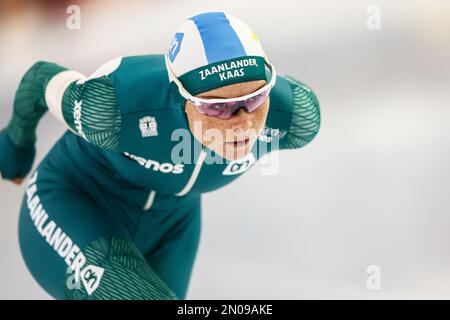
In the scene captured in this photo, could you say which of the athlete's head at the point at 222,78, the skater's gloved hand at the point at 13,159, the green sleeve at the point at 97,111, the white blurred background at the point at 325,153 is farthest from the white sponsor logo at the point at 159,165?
the white blurred background at the point at 325,153

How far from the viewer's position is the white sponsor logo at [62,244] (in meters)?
2.15

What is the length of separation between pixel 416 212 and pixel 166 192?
1133 mm

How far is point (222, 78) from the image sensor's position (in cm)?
191

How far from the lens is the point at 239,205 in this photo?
10.7 ft

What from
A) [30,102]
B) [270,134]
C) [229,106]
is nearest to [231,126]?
[229,106]

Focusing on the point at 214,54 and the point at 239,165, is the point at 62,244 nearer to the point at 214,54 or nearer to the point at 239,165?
the point at 239,165

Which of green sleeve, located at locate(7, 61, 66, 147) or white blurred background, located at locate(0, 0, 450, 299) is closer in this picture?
green sleeve, located at locate(7, 61, 66, 147)

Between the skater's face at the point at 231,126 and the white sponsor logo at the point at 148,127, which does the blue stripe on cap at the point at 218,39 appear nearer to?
the skater's face at the point at 231,126

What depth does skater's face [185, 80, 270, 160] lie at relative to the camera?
193 cm

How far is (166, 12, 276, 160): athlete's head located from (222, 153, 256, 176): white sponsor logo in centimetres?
20

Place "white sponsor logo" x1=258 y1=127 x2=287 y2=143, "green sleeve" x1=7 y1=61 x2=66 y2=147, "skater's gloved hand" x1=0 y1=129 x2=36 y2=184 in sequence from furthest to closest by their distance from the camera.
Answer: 1. "skater's gloved hand" x1=0 y1=129 x2=36 y2=184
2. "green sleeve" x1=7 y1=61 x2=66 y2=147
3. "white sponsor logo" x1=258 y1=127 x2=287 y2=143

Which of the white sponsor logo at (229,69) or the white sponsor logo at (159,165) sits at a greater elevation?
the white sponsor logo at (229,69)

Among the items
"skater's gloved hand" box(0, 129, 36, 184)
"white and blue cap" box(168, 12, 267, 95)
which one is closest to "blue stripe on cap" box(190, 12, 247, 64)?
"white and blue cap" box(168, 12, 267, 95)

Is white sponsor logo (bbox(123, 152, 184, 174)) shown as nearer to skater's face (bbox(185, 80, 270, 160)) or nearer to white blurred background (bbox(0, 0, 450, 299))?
skater's face (bbox(185, 80, 270, 160))
